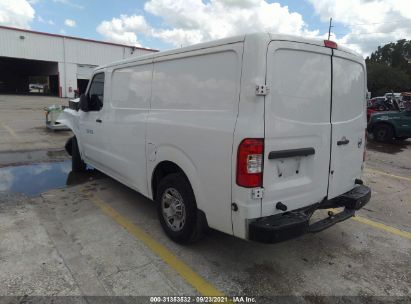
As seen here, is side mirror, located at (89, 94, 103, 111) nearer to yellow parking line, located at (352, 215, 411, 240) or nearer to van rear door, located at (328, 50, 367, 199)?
van rear door, located at (328, 50, 367, 199)

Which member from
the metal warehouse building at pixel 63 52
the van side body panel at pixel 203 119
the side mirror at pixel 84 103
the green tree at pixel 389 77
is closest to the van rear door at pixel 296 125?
the van side body panel at pixel 203 119

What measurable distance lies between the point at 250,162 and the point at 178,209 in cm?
125

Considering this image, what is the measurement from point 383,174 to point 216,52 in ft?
20.3

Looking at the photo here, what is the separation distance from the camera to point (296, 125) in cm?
299

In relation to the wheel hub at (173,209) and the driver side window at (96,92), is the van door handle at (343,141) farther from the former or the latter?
the driver side window at (96,92)

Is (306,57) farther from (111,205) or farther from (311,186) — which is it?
(111,205)

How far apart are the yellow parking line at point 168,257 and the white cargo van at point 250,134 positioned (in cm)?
23

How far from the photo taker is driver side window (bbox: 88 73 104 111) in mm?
5207

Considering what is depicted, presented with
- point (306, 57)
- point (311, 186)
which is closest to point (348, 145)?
point (311, 186)

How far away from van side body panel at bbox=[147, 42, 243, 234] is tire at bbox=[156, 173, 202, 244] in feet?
0.51

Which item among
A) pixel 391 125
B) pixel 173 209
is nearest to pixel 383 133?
pixel 391 125

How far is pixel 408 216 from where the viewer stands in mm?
4918

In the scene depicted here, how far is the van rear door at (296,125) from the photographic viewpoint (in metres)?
2.82

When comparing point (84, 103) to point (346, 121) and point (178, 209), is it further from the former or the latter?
point (346, 121)
